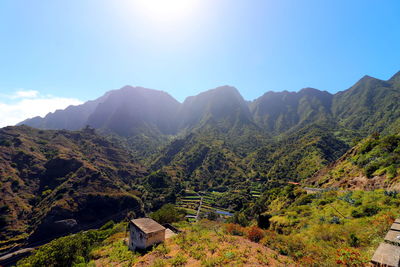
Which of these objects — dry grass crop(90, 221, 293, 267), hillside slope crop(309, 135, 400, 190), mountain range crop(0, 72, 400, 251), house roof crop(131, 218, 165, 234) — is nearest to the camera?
dry grass crop(90, 221, 293, 267)

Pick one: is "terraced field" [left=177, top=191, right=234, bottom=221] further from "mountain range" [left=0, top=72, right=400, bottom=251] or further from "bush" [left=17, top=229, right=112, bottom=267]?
"bush" [left=17, top=229, right=112, bottom=267]

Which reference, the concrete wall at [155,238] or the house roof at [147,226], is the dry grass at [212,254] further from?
the house roof at [147,226]

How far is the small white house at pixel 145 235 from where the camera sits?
17766 millimetres

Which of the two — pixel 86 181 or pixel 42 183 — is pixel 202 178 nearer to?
pixel 86 181

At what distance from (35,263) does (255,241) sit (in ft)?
74.8

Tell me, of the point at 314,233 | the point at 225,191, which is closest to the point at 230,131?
the point at 225,191

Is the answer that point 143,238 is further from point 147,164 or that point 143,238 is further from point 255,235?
point 147,164

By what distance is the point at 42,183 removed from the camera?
79500 millimetres

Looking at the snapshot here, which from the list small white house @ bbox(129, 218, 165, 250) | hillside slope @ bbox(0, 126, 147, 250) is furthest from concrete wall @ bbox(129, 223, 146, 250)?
hillside slope @ bbox(0, 126, 147, 250)

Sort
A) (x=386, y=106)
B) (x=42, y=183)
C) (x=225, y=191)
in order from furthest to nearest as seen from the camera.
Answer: (x=386, y=106) → (x=225, y=191) → (x=42, y=183)

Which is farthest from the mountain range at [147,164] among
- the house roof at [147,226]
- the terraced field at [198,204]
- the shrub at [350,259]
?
the house roof at [147,226]

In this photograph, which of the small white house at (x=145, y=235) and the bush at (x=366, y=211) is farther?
the small white house at (x=145, y=235)

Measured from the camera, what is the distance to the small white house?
1777cm

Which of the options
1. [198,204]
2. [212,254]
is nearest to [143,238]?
[212,254]
